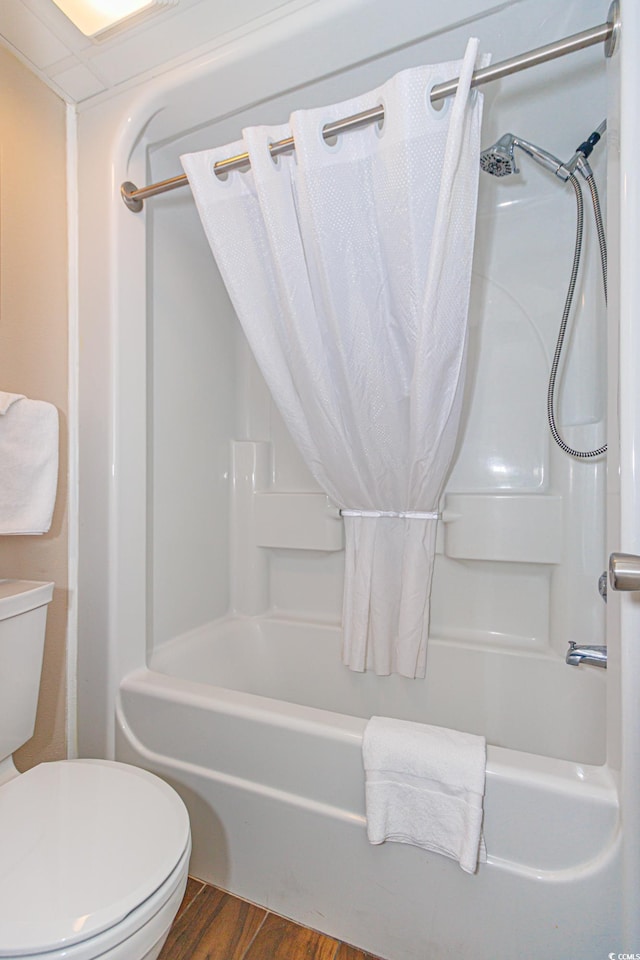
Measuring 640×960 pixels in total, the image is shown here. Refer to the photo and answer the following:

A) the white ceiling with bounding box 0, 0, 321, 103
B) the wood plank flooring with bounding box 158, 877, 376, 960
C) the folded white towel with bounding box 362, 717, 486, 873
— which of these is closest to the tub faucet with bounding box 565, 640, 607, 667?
the folded white towel with bounding box 362, 717, 486, 873

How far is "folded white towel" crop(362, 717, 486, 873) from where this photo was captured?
906mm

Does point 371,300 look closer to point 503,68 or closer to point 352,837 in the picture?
point 503,68

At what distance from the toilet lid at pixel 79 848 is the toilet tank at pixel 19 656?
151mm

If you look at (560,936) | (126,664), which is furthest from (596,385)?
(126,664)

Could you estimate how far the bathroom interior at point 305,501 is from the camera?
902 millimetres

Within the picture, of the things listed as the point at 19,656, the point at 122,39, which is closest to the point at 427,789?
the point at 19,656

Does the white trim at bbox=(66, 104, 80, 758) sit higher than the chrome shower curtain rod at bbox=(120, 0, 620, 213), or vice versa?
the chrome shower curtain rod at bbox=(120, 0, 620, 213)

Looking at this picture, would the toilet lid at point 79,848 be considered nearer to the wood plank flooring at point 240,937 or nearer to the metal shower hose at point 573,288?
the wood plank flooring at point 240,937

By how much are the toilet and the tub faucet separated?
81 centimetres

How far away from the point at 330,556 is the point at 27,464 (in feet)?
3.63

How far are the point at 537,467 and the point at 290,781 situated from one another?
122 centimetres

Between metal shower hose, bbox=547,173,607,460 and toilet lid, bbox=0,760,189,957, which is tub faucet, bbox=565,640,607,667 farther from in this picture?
toilet lid, bbox=0,760,189,957

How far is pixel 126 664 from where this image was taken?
1361 mm

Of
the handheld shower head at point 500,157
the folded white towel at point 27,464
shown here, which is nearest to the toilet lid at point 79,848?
the folded white towel at point 27,464
